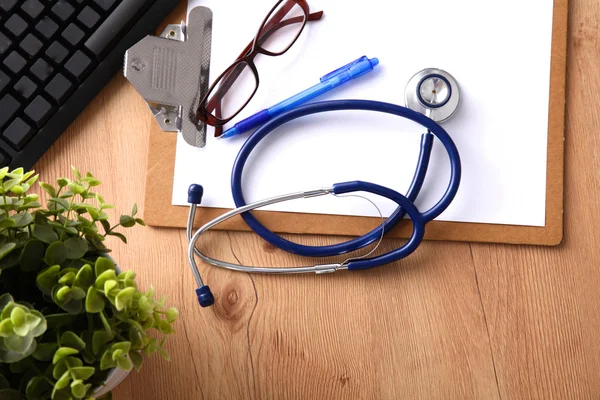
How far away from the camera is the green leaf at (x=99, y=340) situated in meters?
0.46

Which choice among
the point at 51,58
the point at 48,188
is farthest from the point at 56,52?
the point at 48,188

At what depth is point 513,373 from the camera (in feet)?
2.29

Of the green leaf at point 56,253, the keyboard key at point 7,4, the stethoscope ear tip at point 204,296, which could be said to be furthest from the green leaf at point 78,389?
the keyboard key at point 7,4

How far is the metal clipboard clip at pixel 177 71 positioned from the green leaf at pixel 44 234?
28 centimetres

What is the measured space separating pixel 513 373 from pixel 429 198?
24cm

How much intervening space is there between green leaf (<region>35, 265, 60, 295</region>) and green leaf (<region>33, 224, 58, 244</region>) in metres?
0.03

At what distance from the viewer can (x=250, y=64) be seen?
726mm

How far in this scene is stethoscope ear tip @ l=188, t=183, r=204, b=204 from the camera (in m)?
0.70

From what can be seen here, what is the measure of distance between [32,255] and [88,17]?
35 centimetres

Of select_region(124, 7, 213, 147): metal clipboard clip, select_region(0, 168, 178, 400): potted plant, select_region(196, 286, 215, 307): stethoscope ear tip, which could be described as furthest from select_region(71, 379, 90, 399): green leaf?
select_region(124, 7, 213, 147): metal clipboard clip

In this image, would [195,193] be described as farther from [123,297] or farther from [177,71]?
[123,297]

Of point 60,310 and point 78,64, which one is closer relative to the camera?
point 60,310

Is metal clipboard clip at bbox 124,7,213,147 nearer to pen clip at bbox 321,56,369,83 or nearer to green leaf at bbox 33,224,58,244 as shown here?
pen clip at bbox 321,56,369,83

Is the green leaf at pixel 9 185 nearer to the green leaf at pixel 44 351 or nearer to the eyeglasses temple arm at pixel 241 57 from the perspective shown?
the green leaf at pixel 44 351
